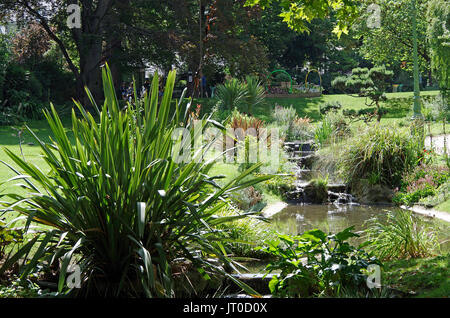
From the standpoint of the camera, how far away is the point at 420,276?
396cm

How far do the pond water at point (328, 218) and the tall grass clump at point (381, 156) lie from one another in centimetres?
86

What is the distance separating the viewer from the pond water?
27.7 ft

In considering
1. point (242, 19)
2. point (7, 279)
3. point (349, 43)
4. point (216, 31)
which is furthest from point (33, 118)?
point (349, 43)

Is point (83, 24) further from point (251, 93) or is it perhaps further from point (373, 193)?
point (373, 193)

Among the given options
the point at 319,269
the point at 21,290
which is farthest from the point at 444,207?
the point at 21,290

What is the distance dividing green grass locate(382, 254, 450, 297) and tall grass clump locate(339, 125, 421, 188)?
681cm

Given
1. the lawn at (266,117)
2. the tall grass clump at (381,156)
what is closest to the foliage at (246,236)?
the lawn at (266,117)

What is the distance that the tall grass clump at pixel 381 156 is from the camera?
11.0 metres

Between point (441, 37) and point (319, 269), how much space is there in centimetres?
1900

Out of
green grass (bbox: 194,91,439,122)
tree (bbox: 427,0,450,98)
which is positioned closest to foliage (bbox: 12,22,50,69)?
green grass (bbox: 194,91,439,122)

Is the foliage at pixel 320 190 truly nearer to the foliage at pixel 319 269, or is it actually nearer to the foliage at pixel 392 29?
the foliage at pixel 319 269

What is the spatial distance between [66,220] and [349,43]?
32831mm

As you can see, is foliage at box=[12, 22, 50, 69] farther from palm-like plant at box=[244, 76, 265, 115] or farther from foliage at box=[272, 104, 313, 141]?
foliage at box=[272, 104, 313, 141]
